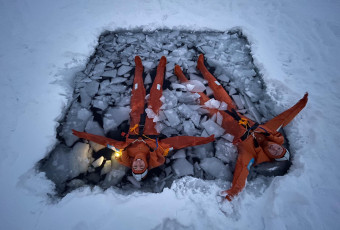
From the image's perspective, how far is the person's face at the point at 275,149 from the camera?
83.4 inches

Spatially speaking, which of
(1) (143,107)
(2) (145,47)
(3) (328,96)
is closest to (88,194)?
(1) (143,107)

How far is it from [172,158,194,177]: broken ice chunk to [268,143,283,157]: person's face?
3.48ft

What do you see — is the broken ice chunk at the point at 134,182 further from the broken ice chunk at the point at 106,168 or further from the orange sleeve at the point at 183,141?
the orange sleeve at the point at 183,141

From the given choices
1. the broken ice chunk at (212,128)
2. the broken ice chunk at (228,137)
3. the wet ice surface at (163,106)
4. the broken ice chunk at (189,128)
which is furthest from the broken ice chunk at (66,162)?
the broken ice chunk at (228,137)

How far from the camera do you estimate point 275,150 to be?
7.03 feet

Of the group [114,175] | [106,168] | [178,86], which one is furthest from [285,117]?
[106,168]

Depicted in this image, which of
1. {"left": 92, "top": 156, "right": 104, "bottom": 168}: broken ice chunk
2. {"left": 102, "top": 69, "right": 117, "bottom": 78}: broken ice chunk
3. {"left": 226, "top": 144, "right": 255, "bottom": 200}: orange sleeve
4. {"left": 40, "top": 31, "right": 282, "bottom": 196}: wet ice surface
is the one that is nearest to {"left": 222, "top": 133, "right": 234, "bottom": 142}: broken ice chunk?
{"left": 40, "top": 31, "right": 282, "bottom": 196}: wet ice surface

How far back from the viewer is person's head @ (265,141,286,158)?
2115 millimetres

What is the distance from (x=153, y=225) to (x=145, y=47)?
3.30 m

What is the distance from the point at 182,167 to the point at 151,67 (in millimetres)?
2038

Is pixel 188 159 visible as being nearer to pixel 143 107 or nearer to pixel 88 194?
pixel 143 107

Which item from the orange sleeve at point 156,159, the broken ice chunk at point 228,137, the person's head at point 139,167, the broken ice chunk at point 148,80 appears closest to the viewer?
the person's head at point 139,167

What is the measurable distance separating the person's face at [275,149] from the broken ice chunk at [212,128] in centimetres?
70

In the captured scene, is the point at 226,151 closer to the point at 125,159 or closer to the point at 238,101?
the point at 238,101
